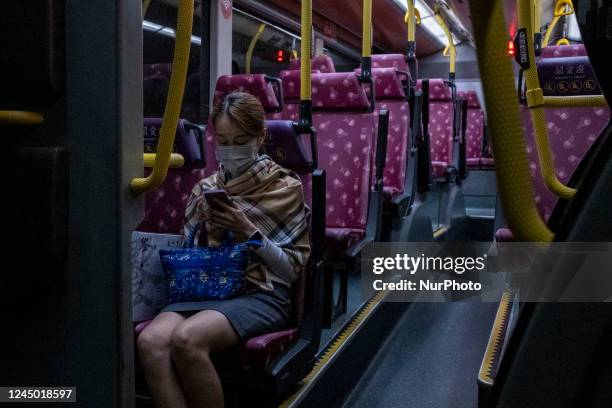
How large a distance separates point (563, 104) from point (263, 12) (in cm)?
454

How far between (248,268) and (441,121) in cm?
398

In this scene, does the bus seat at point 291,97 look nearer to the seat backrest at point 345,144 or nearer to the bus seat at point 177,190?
the seat backrest at point 345,144

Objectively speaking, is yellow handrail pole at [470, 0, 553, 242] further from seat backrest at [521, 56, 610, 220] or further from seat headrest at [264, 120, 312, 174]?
seat backrest at [521, 56, 610, 220]

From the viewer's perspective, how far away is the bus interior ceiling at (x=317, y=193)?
1.22m

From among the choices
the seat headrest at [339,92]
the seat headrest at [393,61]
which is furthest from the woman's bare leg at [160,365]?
the seat headrest at [393,61]

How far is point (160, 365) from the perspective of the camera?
164cm

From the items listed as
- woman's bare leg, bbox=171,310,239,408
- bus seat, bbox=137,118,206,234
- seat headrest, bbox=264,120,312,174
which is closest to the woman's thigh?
woman's bare leg, bbox=171,310,239,408

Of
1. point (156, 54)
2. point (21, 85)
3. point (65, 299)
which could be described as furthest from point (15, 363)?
point (156, 54)

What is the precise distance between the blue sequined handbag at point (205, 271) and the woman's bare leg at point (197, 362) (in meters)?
0.16

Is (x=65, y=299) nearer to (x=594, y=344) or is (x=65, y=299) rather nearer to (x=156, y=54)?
(x=594, y=344)

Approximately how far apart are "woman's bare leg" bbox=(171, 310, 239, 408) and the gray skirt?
103mm

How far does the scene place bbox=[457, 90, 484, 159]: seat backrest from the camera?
23.9ft

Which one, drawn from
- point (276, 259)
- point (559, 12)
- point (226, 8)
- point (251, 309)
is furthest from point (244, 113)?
point (226, 8)

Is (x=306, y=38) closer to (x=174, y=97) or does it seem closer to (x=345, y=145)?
(x=345, y=145)
